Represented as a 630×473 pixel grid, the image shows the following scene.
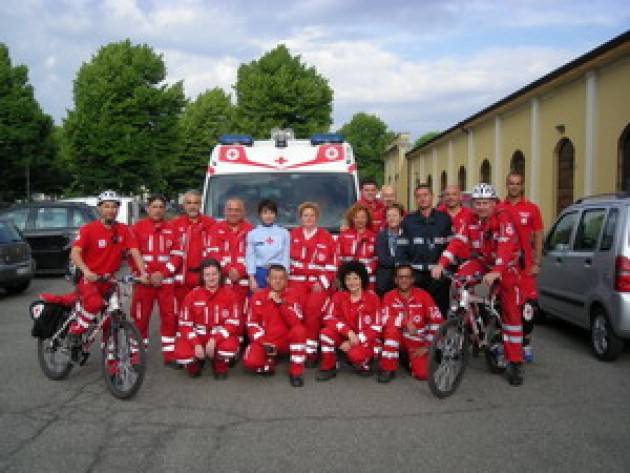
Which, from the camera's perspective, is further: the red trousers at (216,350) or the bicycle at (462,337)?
the red trousers at (216,350)

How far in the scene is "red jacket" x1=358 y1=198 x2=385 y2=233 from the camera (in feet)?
25.2

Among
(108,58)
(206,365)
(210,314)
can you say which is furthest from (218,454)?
(108,58)

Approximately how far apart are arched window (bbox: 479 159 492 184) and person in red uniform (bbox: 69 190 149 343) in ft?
73.4

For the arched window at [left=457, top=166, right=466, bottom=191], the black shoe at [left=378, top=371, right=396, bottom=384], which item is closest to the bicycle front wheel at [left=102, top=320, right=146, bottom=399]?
the black shoe at [left=378, top=371, right=396, bottom=384]

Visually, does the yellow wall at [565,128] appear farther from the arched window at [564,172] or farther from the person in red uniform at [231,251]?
the person in red uniform at [231,251]

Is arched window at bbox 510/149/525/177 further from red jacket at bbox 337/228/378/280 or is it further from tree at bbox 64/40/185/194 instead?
tree at bbox 64/40/185/194

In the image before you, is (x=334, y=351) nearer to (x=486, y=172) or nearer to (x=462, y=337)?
(x=462, y=337)

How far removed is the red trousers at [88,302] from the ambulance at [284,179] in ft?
7.87

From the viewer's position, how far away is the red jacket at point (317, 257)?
7160 mm

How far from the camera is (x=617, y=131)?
16.0m

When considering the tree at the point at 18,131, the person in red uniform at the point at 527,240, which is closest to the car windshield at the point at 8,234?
the person in red uniform at the point at 527,240

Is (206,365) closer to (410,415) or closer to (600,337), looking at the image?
(410,415)

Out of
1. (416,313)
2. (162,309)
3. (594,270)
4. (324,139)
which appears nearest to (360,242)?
(416,313)

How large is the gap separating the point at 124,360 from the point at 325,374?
6.23 feet
